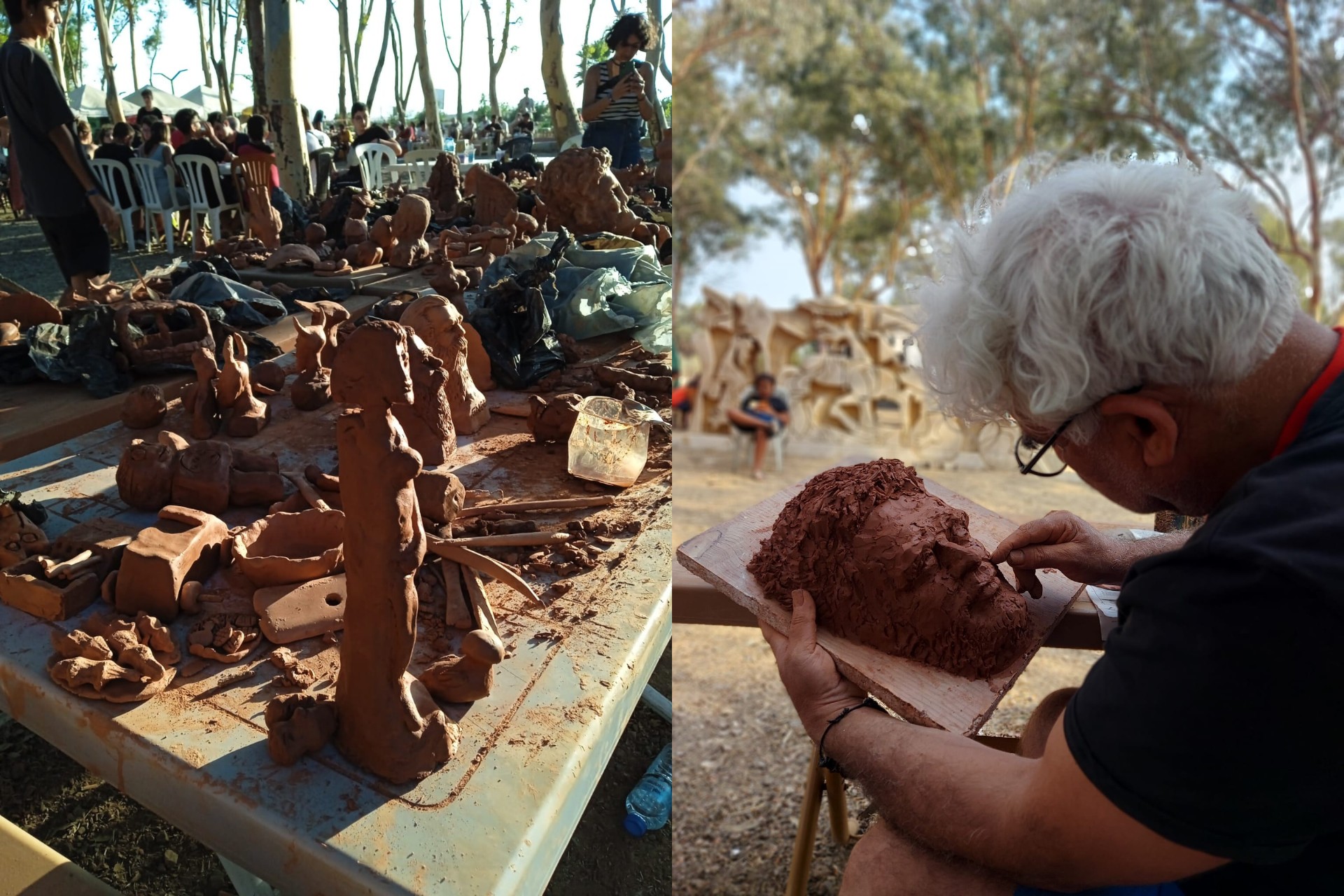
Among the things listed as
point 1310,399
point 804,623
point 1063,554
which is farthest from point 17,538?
point 1310,399

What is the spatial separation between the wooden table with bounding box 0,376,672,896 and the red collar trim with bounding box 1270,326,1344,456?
4.55 feet

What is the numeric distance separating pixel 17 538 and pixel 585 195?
12.3ft

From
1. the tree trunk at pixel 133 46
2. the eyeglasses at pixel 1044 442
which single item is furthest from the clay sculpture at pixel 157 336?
the eyeglasses at pixel 1044 442

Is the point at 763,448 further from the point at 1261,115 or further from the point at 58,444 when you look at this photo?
the point at 1261,115

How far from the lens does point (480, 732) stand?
6.09ft

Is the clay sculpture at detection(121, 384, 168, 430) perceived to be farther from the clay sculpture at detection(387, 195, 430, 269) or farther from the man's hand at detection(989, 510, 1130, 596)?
the man's hand at detection(989, 510, 1130, 596)

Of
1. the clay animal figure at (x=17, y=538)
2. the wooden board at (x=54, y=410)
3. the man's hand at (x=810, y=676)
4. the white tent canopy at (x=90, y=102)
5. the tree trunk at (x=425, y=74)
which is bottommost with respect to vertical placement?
the clay animal figure at (x=17, y=538)

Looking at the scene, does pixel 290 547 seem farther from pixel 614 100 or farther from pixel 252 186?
pixel 614 100

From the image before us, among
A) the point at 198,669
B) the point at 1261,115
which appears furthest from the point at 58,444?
the point at 1261,115

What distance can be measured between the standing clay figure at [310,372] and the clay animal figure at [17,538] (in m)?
1.13

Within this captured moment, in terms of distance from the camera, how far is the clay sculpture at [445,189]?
5062mm

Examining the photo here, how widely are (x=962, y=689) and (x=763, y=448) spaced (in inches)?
281

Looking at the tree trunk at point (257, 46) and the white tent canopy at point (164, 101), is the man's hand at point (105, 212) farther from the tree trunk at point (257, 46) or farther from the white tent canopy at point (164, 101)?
the tree trunk at point (257, 46)

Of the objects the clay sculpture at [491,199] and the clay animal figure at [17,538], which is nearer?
the clay animal figure at [17,538]
